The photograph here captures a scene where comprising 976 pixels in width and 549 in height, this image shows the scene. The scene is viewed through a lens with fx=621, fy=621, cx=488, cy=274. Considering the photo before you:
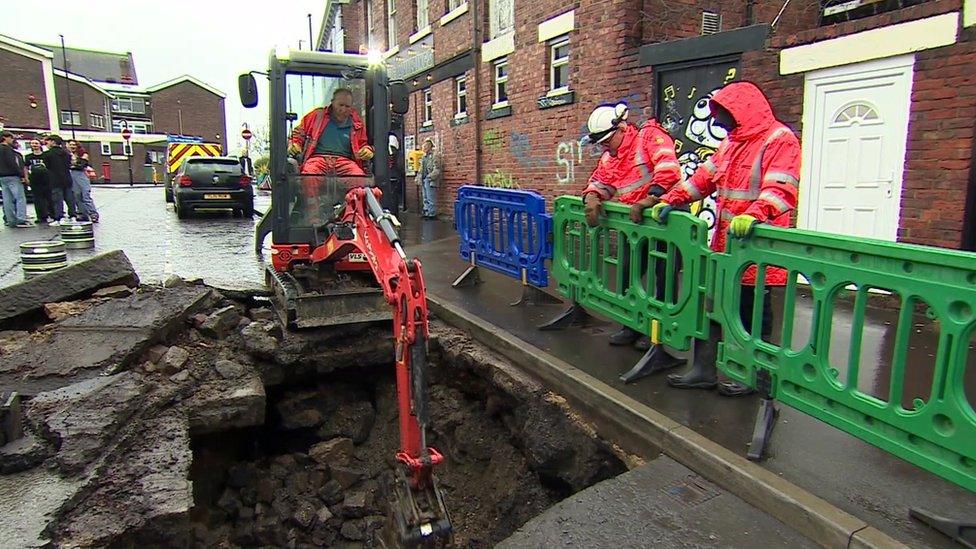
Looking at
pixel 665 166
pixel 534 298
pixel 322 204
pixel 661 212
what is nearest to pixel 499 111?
pixel 322 204

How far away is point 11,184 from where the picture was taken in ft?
42.4

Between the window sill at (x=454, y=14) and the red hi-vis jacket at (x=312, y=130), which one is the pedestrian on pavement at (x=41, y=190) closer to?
the window sill at (x=454, y=14)

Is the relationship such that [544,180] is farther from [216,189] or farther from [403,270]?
[216,189]

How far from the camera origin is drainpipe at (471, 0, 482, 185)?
13.4 m

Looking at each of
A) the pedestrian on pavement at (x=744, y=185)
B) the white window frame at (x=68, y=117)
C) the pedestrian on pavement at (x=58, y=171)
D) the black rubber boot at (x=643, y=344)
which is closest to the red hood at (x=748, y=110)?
the pedestrian on pavement at (x=744, y=185)

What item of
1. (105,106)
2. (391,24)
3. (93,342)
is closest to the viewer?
(93,342)

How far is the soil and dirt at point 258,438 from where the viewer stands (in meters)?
3.53

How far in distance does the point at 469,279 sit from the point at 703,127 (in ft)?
12.6

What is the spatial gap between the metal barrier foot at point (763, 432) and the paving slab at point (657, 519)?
27cm

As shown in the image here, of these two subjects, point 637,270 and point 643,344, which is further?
point 643,344

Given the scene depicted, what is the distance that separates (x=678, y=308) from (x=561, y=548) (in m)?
1.85

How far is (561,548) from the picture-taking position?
2.99m

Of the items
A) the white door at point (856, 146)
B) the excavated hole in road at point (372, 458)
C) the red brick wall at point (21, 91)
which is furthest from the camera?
the red brick wall at point (21, 91)

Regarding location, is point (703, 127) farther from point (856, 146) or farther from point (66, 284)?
point (66, 284)
